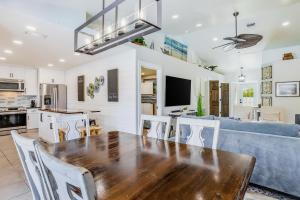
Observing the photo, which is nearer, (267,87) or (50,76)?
(50,76)

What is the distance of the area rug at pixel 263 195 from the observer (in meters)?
2.18

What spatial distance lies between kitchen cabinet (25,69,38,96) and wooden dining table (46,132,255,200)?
240 inches

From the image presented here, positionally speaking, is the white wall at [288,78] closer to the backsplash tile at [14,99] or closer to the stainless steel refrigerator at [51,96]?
the stainless steel refrigerator at [51,96]

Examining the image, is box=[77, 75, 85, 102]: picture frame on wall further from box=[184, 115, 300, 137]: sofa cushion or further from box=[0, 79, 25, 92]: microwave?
box=[184, 115, 300, 137]: sofa cushion

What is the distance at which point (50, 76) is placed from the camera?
689cm

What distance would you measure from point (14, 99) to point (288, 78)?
988 centimetres

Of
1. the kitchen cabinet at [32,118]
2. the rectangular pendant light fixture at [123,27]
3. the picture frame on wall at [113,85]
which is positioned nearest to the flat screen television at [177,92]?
the picture frame on wall at [113,85]

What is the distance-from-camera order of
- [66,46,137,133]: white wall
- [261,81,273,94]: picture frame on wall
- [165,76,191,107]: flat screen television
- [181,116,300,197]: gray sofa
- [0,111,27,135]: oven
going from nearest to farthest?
[181,116,300,197]: gray sofa
[66,46,137,133]: white wall
[165,76,191,107]: flat screen television
[0,111,27,135]: oven
[261,81,273,94]: picture frame on wall

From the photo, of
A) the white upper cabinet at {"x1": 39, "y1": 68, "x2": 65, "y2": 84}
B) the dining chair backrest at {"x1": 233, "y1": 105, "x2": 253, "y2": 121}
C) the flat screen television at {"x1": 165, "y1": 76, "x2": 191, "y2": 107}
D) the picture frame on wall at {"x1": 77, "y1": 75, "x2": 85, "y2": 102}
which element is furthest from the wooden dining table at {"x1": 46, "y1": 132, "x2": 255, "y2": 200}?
the white upper cabinet at {"x1": 39, "y1": 68, "x2": 65, "y2": 84}

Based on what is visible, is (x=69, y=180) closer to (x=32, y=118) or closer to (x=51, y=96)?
(x=32, y=118)

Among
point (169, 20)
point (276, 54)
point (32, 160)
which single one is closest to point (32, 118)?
point (169, 20)

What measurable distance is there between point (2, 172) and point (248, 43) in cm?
567

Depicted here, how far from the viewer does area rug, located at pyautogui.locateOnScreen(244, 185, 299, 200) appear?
7.16ft

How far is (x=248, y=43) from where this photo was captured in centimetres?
440
